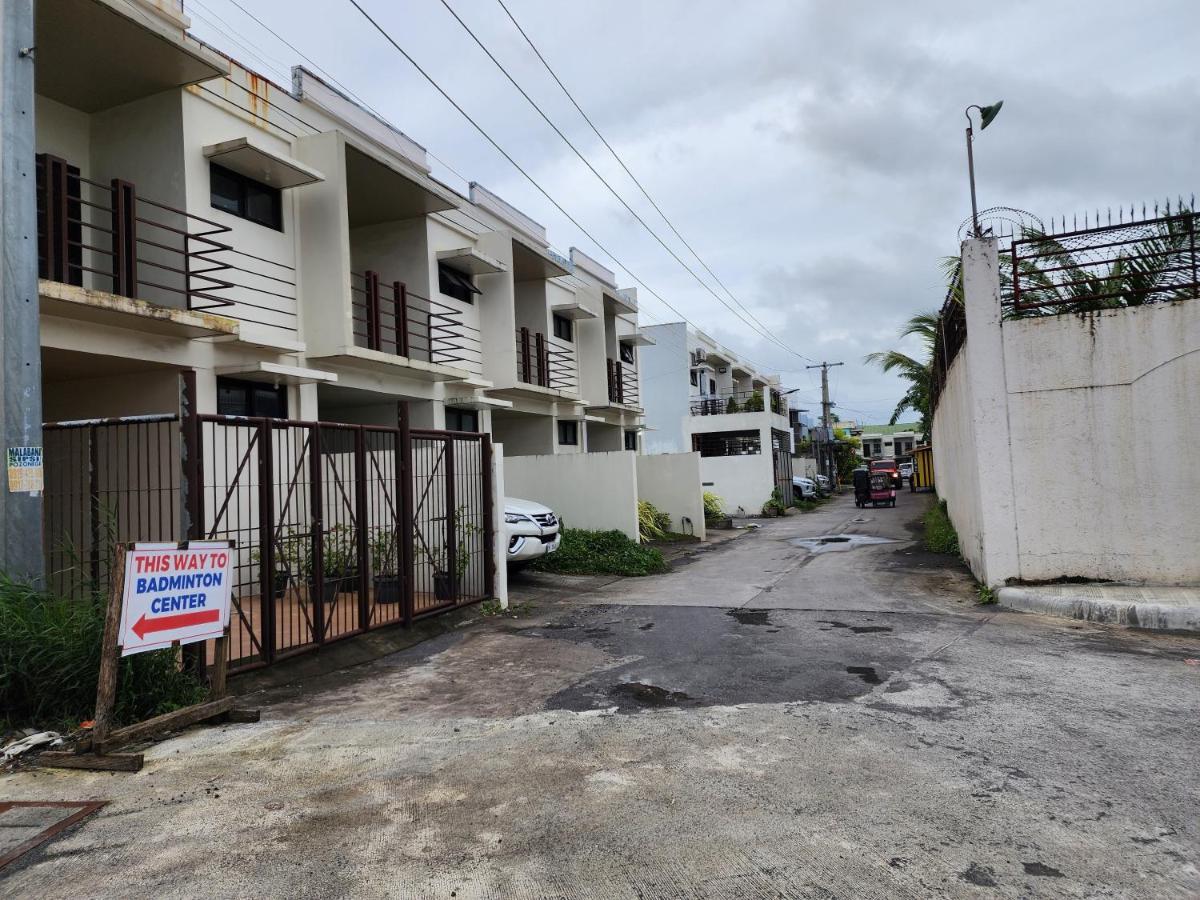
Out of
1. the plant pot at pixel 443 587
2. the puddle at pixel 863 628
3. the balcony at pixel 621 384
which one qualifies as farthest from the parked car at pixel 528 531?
the balcony at pixel 621 384

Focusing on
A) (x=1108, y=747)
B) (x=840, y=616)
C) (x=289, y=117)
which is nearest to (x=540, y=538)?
(x=840, y=616)

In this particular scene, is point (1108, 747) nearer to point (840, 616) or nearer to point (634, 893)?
point (634, 893)

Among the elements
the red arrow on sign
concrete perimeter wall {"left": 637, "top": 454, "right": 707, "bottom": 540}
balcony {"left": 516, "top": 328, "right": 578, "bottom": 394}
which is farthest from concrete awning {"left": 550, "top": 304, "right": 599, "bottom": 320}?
the red arrow on sign

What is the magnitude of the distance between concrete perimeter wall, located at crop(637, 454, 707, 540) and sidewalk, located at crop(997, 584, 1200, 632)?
10.5 meters

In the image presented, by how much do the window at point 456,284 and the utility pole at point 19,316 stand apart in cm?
888

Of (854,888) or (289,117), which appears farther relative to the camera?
(289,117)

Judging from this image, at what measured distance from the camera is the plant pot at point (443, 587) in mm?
8905

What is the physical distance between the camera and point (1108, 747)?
4.25 m

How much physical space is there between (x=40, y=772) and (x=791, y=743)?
13.8 ft

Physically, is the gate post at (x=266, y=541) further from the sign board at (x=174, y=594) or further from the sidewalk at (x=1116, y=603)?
the sidewalk at (x=1116, y=603)

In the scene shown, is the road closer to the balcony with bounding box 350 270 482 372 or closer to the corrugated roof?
the balcony with bounding box 350 270 482 372

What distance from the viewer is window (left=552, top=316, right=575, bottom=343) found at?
19.7 m

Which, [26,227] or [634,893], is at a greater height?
[26,227]

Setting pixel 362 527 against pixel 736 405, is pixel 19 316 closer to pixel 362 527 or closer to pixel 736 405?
pixel 362 527
